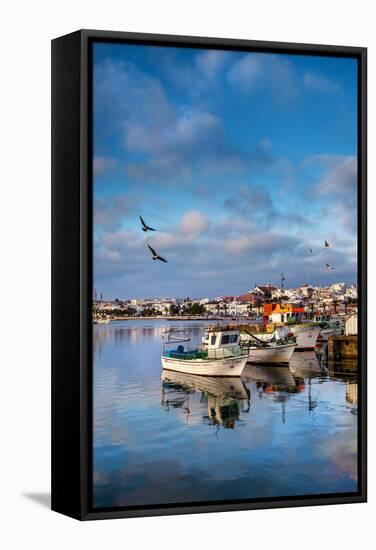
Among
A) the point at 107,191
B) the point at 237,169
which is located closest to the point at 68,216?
the point at 107,191

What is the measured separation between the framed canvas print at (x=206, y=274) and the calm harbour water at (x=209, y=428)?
0.01 meters

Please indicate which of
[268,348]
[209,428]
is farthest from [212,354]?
[209,428]

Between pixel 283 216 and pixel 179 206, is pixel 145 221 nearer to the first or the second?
pixel 179 206

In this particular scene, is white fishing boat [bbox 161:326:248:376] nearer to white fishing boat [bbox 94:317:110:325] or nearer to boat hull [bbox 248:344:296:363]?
boat hull [bbox 248:344:296:363]

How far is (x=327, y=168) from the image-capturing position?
9.38 metres

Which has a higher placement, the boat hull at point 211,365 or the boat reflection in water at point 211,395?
the boat hull at point 211,365

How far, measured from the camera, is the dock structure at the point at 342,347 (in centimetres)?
945

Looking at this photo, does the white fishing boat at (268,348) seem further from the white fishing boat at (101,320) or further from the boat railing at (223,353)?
the white fishing boat at (101,320)

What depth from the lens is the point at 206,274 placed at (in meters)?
9.05

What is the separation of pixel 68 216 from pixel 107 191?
355 mm

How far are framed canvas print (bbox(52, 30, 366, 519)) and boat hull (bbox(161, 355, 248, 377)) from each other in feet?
0.04

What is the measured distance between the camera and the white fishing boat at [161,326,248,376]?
9.09m

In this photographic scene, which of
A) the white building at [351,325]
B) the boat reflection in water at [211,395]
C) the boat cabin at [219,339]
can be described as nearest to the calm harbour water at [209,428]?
the boat reflection in water at [211,395]

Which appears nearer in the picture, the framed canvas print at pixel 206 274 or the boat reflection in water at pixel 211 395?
the framed canvas print at pixel 206 274
